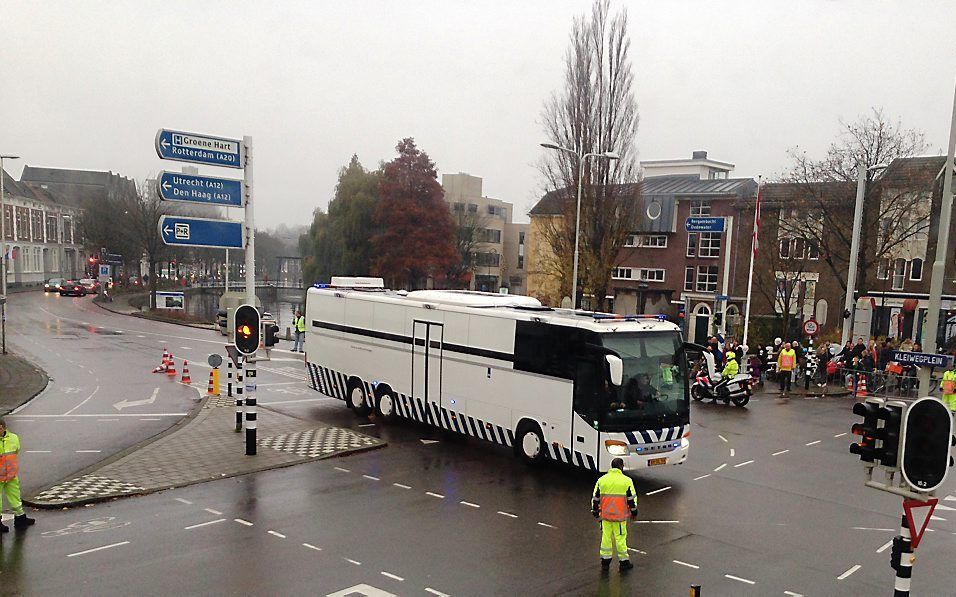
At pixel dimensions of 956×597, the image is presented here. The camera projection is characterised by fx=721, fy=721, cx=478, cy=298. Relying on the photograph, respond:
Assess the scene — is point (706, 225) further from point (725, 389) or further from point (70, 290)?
point (70, 290)

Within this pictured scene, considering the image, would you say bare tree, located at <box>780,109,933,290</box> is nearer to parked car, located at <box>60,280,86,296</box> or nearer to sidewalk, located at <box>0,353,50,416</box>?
sidewalk, located at <box>0,353,50,416</box>

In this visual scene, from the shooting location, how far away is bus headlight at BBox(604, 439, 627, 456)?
12.9 m

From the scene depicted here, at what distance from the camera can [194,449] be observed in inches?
602

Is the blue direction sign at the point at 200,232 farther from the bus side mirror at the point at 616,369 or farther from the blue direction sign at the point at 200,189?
the bus side mirror at the point at 616,369

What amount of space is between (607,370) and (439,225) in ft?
141

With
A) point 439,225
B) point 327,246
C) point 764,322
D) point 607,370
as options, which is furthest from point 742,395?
point 327,246

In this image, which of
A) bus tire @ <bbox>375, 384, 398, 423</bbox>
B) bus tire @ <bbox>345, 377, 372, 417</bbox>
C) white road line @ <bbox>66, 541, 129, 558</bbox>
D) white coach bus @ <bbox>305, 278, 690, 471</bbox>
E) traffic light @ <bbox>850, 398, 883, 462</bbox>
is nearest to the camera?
traffic light @ <bbox>850, 398, 883, 462</bbox>

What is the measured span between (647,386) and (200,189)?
992 centimetres

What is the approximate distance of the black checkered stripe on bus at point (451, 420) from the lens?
13.7m

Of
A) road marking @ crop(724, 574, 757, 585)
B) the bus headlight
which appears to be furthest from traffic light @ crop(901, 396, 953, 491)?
the bus headlight

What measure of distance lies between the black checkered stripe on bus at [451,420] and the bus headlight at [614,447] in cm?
47

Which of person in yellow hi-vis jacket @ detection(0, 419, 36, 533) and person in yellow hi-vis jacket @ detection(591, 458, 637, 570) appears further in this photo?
person in yellow hi-vis jacket @ detection(0, 419, 36, 533)

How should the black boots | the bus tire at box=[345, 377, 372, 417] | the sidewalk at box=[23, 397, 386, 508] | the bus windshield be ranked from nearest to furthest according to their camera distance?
1. the black boots
2. the sidewalk at box=[23, 397, 386, 508]
3. the bus windshield
4. the bus tire at box=[345, 377, 372, 417]

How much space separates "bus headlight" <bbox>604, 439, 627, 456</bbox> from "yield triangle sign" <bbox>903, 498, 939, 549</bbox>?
20.0 ft
